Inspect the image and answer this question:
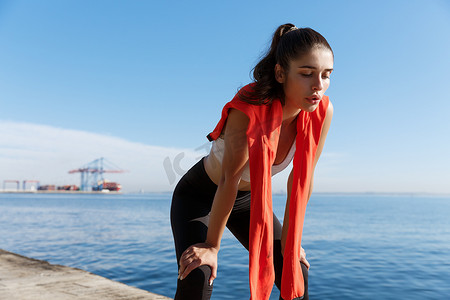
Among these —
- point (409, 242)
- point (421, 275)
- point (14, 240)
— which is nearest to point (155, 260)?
point (421, 275)

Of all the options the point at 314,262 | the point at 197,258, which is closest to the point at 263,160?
the point at 197,258

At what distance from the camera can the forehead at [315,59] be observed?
1343 mm

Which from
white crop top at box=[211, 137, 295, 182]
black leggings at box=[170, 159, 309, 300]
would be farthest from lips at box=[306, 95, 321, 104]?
black leggings at box=[170, 159, 309, 300]

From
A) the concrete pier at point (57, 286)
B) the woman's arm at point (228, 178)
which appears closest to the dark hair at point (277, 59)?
the woman's arm at point (228, 178)

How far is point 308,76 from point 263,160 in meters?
0.37

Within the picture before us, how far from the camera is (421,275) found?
8266 mm

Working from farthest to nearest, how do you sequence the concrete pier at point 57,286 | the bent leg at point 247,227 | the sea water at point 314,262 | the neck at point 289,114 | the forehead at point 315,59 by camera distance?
the sea water at point 314,262, the concrete pier at point 57,286, the bent leg at point 247,227, the neck at point 289,114, the forehead at point 315,59

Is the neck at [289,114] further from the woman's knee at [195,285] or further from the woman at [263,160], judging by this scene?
the woman's knee at [195,285]

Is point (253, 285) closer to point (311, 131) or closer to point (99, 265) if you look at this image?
point (311, 131)

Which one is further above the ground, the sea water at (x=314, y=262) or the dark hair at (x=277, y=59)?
the dark hair at (x=277, y=59)

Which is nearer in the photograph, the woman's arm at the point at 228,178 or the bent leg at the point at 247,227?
the woman's arm at the point at 228,178

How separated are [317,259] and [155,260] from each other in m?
4.37

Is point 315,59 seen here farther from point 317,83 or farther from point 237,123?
point 237,123

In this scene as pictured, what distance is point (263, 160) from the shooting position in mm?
1465
